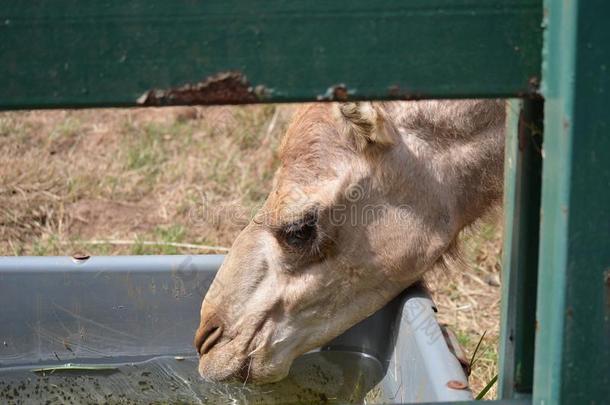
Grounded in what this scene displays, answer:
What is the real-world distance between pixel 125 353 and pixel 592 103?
2424 millimetres

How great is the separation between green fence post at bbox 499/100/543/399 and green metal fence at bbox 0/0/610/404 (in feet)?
0.67

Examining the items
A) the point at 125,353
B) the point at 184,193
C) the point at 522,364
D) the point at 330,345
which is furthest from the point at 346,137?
the point at 184,193

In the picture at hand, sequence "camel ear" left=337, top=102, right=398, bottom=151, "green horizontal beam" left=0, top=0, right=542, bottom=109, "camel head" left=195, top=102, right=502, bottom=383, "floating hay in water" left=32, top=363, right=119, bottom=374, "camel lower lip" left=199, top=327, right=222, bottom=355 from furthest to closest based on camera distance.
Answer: "floating hay in water" left=32, top=363, right=119, bottom=374 < "camel lower lip" left=199, top=327, right=222, bottom=355 < "camel head" left=195, top=102, right=502, bottom=383 < "camel ear" left=337, top=102, right=398, bottom=151 < "green horizontal beam" left=0, top=0, right=542, bottom=109

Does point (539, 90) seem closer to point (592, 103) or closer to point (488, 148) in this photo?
point (592, 103)

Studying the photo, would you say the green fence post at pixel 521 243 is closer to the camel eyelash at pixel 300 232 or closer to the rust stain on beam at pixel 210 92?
the rust stain on beam at pixel 210 92

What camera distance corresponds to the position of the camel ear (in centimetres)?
287

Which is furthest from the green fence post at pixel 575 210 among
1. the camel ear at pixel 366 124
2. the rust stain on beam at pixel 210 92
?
the camel ear at pixel 366 124

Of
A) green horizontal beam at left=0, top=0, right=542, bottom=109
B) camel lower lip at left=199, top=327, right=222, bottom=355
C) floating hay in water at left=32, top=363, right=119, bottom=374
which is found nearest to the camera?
green horizontal beam at left=0, top=0, right=542, bottom=109

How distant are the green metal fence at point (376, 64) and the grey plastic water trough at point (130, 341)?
174cm

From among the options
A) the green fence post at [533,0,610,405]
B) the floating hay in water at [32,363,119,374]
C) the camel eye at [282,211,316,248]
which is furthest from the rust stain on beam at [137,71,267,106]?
the floating hay in water at [32,363,119,374]

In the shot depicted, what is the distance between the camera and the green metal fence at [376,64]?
137 cm

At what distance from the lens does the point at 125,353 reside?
3.47 meters

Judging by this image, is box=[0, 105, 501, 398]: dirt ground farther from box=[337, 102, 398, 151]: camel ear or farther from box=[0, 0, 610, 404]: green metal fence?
box=[0, 0, 610, 404]: green metal fence

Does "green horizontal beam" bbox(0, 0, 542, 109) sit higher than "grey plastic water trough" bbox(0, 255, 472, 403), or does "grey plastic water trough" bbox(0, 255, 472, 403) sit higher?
"green horizontal beam" bbox(0, 0, 542, 109)
